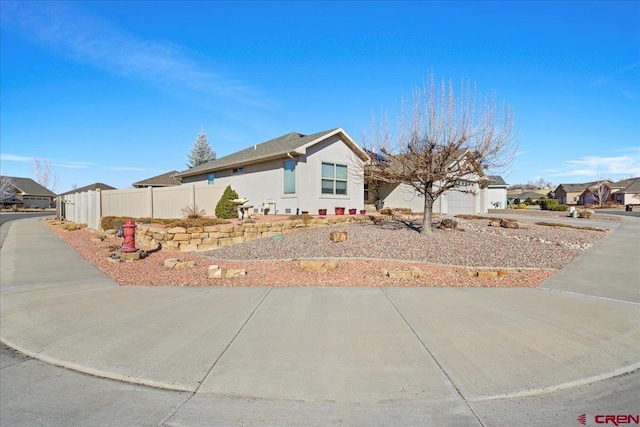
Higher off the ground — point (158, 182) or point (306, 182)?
point (158, 182)

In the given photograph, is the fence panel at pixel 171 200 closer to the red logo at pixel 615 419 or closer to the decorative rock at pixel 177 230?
the decorative rock at pixel 177 230

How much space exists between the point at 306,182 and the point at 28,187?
7365 centimetres

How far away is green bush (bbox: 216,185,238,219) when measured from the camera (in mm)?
15242

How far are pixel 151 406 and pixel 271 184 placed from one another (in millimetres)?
15424

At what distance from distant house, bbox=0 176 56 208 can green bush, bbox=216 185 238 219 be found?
6571cm

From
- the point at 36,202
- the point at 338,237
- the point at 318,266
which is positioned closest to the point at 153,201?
the point at 338,237

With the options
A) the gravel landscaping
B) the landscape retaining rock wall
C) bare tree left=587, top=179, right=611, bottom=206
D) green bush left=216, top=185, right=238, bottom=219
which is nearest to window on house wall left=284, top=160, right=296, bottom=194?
green bush left=216, top=185, right=238, bottom=219

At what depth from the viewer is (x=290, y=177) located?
17156 millimetres

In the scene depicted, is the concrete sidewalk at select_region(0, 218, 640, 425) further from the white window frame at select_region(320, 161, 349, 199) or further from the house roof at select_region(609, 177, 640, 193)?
the house roof at select_region(609, 177, 640, 193)

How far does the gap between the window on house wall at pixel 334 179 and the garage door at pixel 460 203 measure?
8.36 meters

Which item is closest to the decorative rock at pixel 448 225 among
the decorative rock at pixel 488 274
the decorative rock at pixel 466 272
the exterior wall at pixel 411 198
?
the decorative rock at pixel 466 272

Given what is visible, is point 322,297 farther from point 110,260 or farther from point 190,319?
point 110,260

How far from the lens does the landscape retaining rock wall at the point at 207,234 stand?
11234 millimetres

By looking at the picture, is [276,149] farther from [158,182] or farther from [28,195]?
[28,195]
